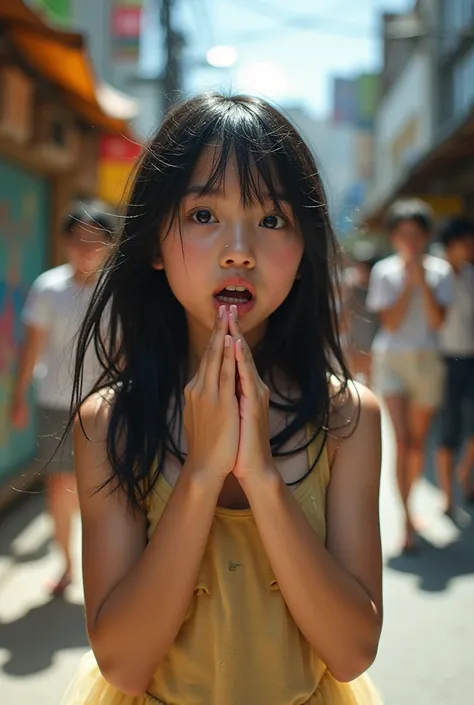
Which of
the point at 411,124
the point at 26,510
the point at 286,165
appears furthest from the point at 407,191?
Answer: the point at 286,165

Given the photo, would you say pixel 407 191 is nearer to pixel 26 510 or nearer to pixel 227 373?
pixel 26 510

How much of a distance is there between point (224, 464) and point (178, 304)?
1.66 ft

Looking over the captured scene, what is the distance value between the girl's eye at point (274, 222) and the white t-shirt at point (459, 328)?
4401 millimetres

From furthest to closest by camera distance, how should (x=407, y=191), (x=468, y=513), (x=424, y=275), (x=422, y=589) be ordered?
(x=407, y=191), (x=468, y=513), (x=424, y=275), (x=422, y=589)

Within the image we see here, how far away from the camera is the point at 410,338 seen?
16.3 ft

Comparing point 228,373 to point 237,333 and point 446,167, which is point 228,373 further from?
point 446,167

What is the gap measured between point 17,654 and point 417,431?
262 centimetres

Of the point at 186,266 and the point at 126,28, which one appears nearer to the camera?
the point at 186,266

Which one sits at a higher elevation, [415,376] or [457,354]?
[457,354]

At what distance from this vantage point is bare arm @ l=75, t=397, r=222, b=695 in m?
1.33

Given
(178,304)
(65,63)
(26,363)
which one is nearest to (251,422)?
(178,304)

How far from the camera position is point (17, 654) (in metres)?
3.48

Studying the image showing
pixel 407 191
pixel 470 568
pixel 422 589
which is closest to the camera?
pixel 422 589

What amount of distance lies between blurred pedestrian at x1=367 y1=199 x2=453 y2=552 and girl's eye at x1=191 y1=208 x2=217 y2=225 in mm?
3573
